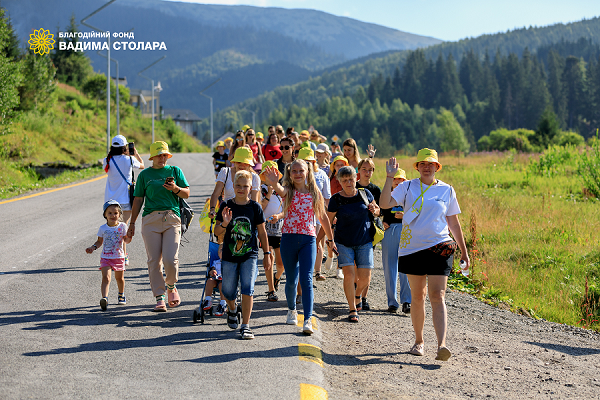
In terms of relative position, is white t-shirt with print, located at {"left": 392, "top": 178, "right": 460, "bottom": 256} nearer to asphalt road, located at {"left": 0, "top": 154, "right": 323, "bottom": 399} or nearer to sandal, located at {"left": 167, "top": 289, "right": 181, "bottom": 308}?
asphalt road, located at {"left": 0, "top": 154, "right": 323, "bottom": 399}

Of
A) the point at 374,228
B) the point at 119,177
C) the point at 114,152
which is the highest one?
the point at 114,152

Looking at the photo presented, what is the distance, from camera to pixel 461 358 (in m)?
5.69

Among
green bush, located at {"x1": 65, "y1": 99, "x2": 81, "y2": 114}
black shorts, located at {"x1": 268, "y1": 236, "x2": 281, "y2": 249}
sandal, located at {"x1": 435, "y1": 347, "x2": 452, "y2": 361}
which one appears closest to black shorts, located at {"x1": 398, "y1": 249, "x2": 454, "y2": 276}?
sandal, located at {"x1": 435, "y1": 347, "x2": 452, "y2": 361}

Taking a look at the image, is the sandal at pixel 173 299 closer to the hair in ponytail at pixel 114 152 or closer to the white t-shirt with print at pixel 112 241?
the white t-shirt with print at pixel 112 241

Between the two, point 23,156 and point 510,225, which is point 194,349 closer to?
point 510,225

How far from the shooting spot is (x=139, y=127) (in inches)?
2475

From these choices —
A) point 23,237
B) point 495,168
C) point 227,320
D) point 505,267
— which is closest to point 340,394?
point 227,320

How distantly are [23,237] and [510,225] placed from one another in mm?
11046

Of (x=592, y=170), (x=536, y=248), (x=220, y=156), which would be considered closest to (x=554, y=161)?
(x=592, y=170)

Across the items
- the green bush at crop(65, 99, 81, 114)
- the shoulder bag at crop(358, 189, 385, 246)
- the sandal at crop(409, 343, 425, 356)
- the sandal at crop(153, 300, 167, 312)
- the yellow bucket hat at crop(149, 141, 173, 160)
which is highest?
the green bush at crop(65, 99, 81, 114)

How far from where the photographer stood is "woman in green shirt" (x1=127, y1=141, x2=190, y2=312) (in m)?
6.62

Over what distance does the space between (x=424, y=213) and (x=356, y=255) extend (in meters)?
1.53

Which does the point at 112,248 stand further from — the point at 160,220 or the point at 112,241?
the point at 160,220

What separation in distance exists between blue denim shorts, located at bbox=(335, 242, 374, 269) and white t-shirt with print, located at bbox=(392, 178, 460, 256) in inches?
47.5
